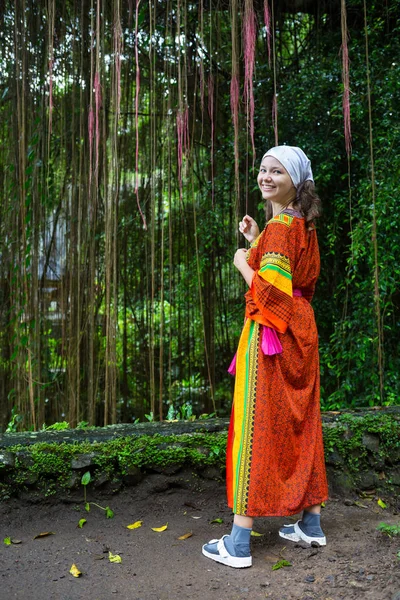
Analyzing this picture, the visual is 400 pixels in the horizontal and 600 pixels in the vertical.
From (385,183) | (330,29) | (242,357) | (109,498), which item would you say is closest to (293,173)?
(242,357)

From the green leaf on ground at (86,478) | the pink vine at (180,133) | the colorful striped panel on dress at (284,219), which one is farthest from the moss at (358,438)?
the pink vine at (180,133)

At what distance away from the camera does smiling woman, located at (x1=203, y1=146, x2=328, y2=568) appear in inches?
77.4

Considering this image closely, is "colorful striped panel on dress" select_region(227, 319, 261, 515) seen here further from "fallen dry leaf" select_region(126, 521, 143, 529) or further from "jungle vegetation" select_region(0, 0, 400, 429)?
"jungle vegetation" select_region(0, 0, 400, 429)

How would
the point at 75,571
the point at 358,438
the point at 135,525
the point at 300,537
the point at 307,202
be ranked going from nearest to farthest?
the point at 75,571 → the point at 307,202 → the point at 300,537 → the point at 135,525 → the point at 358,438

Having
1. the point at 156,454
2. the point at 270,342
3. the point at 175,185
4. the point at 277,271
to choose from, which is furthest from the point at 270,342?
the point at 175,185

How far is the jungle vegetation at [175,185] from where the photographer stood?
3.32 meters

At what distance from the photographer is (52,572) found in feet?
6.36

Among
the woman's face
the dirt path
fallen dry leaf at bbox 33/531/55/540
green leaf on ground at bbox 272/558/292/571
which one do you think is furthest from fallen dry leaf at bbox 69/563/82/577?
the woman's face

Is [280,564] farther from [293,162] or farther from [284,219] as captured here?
[293,162]

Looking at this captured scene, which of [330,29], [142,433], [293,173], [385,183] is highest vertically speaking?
[330,29]

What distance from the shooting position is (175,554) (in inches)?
82.0

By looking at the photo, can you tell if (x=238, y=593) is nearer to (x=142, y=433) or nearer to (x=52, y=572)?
(x=52, y=572)

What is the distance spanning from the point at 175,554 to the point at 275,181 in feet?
3.98

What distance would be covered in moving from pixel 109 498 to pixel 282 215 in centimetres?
124
